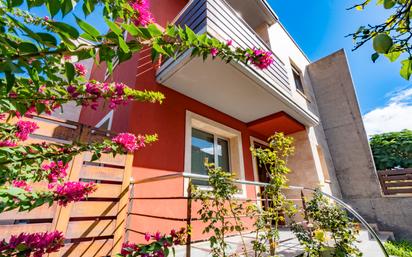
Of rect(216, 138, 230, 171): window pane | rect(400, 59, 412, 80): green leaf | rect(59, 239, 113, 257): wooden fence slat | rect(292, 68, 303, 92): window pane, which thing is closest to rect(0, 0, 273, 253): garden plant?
rect(400, 59, 412, 80): green leaf

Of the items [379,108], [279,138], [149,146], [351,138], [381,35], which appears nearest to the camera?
[381,35]

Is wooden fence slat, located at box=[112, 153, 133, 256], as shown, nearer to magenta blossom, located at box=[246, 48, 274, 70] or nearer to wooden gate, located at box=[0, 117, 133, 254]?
wooden gate, located at box=[0, 117, 133, 254]

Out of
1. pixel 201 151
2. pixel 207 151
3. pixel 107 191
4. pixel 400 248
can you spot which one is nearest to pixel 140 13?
pixel 107 191

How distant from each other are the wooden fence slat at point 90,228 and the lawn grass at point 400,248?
239 inches

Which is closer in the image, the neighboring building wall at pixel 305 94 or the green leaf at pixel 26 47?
the green leaf at pixel 26 47

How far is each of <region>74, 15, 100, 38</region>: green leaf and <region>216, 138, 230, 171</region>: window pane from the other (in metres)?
4.47

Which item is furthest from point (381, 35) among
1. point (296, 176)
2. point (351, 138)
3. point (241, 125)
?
point (351, 138)

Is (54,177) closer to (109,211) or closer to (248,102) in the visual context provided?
(109,211)

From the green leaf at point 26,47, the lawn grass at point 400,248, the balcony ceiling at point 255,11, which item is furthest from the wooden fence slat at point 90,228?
the balcony ceiling at point 255,11

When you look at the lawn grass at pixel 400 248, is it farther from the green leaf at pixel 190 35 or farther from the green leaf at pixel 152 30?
the green leaf at pixel 152 30

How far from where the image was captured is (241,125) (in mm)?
5605

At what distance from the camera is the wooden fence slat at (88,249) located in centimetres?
205

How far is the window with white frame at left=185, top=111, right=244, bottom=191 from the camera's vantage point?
4239 mm

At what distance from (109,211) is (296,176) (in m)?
5.50
